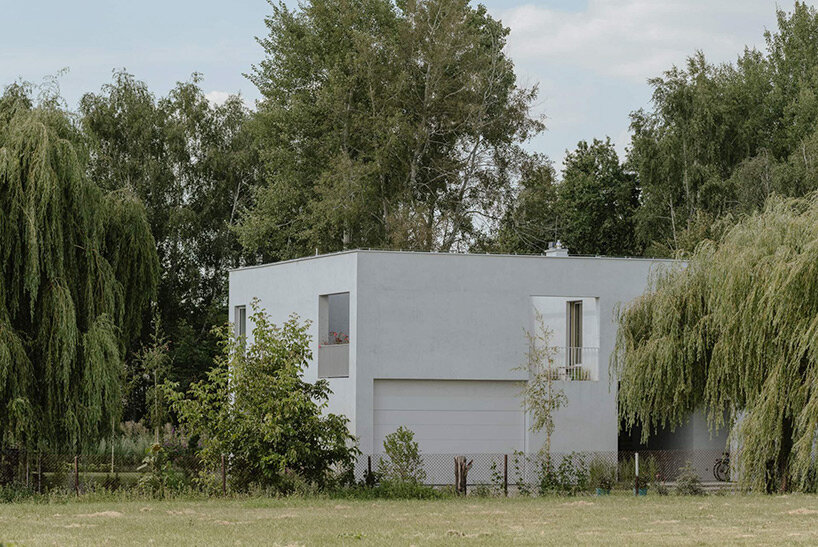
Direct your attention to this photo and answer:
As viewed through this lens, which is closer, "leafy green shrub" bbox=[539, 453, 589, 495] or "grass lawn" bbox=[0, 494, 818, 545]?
"grass lawn" bbox=[0, 494, 818, 545]

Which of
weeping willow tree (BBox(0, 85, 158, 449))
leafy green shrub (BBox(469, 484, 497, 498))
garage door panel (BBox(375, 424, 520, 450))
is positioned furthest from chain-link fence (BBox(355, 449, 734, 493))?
weeping willow tree (BBox(0, 85, 158, 449))

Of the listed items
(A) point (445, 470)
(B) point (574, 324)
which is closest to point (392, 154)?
(B) point (574, 324)

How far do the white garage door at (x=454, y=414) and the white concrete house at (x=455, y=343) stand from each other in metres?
0.02

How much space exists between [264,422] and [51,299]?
4.72m

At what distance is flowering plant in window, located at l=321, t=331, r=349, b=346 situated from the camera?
29.6 metres

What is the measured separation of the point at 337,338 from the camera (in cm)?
2986

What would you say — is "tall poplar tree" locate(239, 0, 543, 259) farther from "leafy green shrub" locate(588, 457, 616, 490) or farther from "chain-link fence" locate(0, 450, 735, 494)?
"leafy green shrub" locate(588, 457, 616, 490)

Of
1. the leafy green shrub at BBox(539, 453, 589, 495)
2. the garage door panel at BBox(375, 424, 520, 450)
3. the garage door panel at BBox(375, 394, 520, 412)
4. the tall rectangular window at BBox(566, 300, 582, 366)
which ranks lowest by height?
the leafy green shrub at BBox(539, 453, 589, 495)

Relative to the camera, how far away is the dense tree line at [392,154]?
137 ft

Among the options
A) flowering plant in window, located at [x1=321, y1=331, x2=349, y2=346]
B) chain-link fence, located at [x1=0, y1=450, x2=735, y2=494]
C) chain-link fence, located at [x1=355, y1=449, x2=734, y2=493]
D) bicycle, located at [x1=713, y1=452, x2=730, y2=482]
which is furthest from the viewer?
flowering plant in window, located at [x1=321, y1=331, x2=349, y2=346]

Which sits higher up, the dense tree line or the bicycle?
the dense tree line

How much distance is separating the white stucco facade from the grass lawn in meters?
5.09

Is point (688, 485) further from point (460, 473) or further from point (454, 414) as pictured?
point (454, 414)

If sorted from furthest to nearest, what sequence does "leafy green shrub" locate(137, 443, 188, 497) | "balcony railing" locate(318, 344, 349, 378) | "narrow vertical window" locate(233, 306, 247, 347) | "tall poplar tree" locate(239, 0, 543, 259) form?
1. "tall poplar tree" locate(239, 0, 543, 259)
2. "narrow vertical window" locate(233, 306, 247, 347)
3. "balcony railing" locate(318, 344, 349, 378)
4. "leafy green shrub" locate(137, 443, 188, 497)
